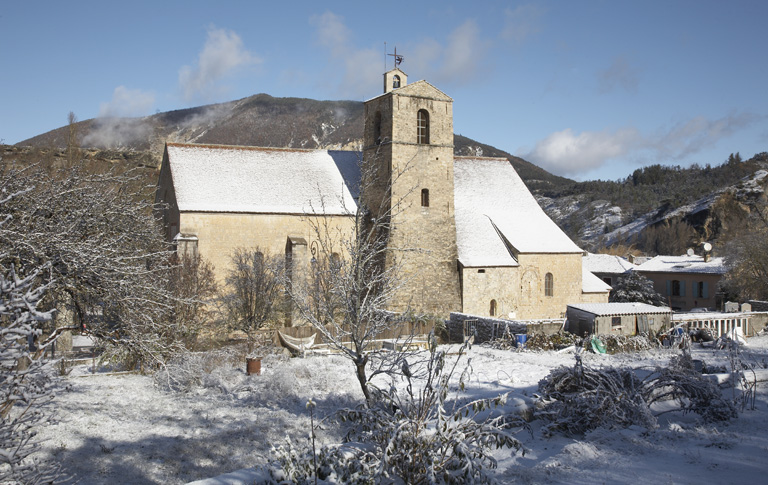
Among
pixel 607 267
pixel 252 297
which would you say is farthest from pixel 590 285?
pixel 607 267

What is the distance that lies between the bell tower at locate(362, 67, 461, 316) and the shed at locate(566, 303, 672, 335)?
5446 mm

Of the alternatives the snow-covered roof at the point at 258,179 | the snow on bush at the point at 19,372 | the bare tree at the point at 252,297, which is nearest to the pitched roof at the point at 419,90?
the snow-covered roof at the point at 258,179

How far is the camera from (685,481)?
6305 millimetres

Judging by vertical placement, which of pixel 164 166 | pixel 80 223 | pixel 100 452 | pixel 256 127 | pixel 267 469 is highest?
pixel 256 127

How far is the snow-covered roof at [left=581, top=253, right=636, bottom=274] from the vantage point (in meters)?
45.5

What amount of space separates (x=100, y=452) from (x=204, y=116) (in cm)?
13596

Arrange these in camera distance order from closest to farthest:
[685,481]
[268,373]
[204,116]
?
[685,481] → [268,373] → [204,116]

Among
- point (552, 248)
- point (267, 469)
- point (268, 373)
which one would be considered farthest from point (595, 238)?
point (267, 469)

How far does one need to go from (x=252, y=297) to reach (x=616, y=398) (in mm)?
14887

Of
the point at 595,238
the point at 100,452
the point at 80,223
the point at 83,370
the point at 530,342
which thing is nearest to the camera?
the point at 100,452

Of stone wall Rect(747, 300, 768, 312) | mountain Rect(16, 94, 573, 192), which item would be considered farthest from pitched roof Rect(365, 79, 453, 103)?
mountain Rect(16, 94, 573, 192)

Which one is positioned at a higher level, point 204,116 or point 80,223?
point 204,116

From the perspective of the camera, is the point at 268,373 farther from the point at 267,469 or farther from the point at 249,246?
the point at 249,246

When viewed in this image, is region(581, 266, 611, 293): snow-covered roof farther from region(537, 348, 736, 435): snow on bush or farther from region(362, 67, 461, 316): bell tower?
region(537, 348, 736, 435): snow on bush
